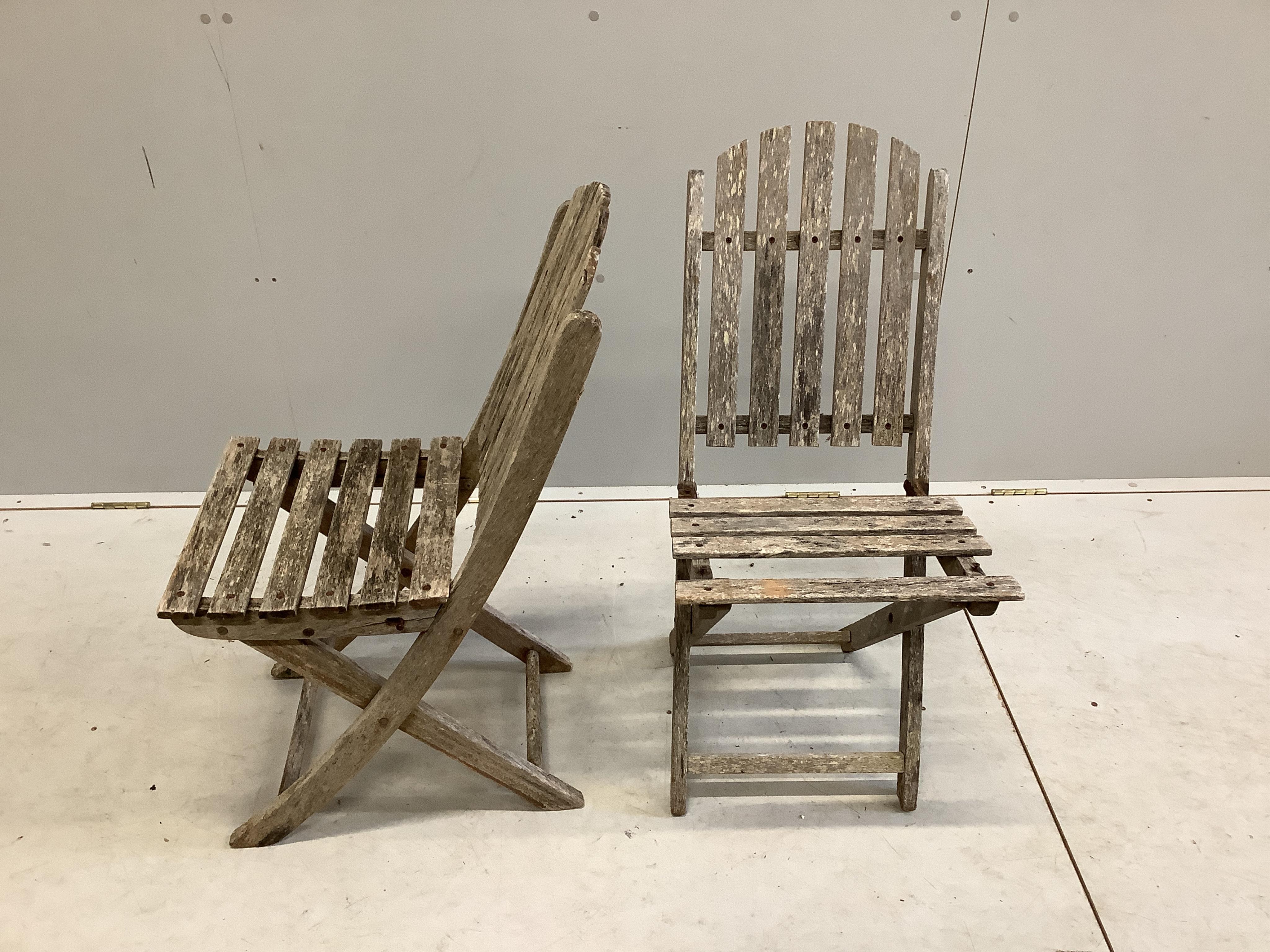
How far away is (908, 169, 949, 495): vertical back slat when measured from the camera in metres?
2.10

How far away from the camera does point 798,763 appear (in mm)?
2014

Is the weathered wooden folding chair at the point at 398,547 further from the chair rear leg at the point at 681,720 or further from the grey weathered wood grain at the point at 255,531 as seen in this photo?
the chair rear leg at the point at 681,720

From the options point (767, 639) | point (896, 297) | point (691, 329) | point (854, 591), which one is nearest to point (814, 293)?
point (896, 297)

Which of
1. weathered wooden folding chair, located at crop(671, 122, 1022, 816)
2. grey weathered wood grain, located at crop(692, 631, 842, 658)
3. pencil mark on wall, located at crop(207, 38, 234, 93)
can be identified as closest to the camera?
weathered wooden folding chair, located at crop(671, 122, 1022, 816)

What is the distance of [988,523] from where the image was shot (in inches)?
123

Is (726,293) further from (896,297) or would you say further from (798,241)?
(896,297)

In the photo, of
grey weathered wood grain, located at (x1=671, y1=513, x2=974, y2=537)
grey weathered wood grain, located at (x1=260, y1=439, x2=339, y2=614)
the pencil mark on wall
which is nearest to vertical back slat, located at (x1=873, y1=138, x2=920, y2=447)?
grey weathered wood grain, located at (x1=671, y1=513, x2=974, y2=537)

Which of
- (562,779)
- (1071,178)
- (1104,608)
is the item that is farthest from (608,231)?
(1104,608)

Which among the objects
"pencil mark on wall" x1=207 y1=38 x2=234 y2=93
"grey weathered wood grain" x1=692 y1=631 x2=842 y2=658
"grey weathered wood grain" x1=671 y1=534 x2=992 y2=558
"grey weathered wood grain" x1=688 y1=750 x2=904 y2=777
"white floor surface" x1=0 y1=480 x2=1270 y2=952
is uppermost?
"pencil mark on wall" x1=207 y1=38 x2=234 y2=93

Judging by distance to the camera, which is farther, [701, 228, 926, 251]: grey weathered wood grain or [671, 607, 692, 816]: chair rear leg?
[701, 228, 926, 251]: grey weathered wood grain

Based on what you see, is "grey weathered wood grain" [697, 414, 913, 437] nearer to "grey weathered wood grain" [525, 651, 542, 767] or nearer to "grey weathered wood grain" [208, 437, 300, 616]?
"grey weathered wood grain" [525, 651, 542, 767]

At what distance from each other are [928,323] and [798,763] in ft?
3.36

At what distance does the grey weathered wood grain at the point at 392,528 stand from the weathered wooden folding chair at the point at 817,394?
54 centimetres

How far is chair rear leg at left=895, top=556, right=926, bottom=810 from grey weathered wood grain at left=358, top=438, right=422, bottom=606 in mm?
1087
